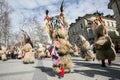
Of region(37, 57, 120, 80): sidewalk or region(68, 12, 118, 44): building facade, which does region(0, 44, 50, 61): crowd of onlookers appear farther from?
region(68, 12, 118, 44): building facade

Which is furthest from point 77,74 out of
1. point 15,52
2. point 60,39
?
point 15,52

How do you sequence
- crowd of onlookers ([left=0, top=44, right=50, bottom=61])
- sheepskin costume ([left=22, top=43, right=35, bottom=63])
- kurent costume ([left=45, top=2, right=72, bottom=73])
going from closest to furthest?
kurent costume ([left=45, top=2, right=72, bottom=73]), sheepskin costume ([left=22, top=43, right=35, bottom=63]), crowd of onlookers ([left=0, top=44, right=50, bottom=61])

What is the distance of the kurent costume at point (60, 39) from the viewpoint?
23.3 ft

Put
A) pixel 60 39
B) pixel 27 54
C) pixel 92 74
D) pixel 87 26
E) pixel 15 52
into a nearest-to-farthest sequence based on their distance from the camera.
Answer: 1. pixel 92 74
2. pixel 60 39
3. pixel 27 54
4. pixel 15 52
5. pixel 87 26

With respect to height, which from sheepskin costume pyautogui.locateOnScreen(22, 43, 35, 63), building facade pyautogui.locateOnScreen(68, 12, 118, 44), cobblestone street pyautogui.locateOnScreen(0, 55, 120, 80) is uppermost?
building facade pyautogui.locateOnScreen(68, 12, 118, 44)

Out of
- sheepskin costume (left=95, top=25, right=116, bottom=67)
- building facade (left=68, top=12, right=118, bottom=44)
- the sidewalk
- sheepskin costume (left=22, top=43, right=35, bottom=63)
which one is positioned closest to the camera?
the sidewalk

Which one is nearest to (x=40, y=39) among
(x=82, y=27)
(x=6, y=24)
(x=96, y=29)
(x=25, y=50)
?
(x=6, y=24)

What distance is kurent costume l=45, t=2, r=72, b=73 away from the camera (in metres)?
7.11

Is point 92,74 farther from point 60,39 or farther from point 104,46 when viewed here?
point 104,46

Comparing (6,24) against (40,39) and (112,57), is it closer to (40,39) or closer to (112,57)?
(40,39)

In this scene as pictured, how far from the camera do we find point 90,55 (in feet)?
43.9

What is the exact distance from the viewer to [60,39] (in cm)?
724

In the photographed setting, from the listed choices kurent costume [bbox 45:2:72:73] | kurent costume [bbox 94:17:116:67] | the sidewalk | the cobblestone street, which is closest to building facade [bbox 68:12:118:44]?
kurent costume [bbox 94:17:116:67]

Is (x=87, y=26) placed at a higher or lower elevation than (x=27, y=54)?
higher
